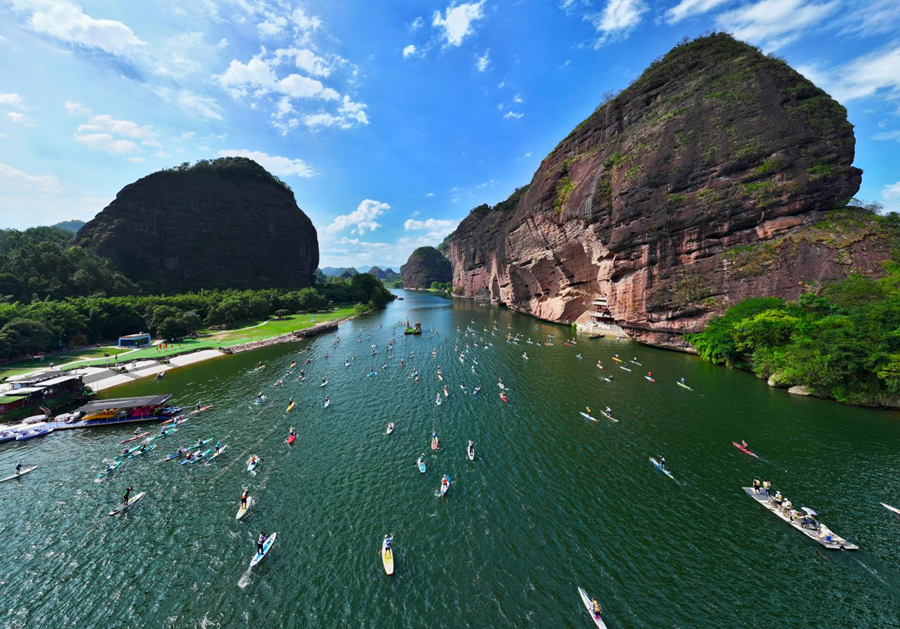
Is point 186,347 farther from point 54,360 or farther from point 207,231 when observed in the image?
point 207,231

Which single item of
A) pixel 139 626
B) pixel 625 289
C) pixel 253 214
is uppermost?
pixel 253 214

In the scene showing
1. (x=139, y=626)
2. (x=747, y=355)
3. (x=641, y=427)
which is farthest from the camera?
(x=747, y=355)

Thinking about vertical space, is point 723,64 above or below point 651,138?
above

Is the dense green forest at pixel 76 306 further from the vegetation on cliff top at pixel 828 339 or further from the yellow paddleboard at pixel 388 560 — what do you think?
the vegetation on cliff top at pixel 828 339

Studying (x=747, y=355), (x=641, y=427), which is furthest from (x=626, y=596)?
(x=747, y=355)

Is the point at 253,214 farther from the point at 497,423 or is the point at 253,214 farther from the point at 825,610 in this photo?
the point at 825,610

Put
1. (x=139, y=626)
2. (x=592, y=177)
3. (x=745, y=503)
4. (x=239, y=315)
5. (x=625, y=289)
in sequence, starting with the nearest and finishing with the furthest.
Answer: (x=139, y=626), (x=745, y=503), (x=625, y=289), (x=592, y=177), (x=239, y=315)

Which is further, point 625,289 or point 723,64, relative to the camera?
point 625,289
